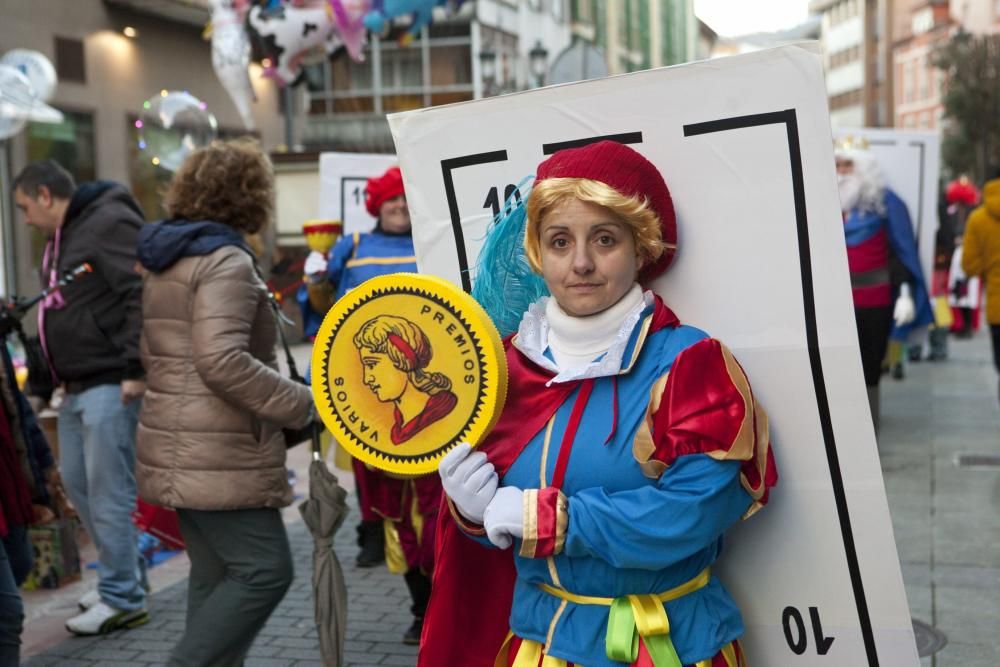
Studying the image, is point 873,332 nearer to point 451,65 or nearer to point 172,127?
point 172,127

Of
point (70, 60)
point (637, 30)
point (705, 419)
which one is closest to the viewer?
point (705, 419)

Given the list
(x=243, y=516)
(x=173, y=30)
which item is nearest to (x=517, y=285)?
(x=243, y=516)

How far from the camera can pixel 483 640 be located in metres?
2.51

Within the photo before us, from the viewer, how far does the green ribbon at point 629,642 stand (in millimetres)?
2188

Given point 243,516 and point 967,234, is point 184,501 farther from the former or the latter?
point 967,234

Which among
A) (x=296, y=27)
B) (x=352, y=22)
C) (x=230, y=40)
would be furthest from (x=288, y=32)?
(x=230, y=40)

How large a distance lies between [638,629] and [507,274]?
2.51ft

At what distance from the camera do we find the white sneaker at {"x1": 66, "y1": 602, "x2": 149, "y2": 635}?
494 centimetres

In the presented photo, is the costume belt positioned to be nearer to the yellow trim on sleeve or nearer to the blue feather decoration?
the blue feather decoration

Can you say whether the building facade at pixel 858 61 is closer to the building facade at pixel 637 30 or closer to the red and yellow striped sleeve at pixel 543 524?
the building facade at pixel 637 30

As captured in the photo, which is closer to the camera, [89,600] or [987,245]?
[89,600]

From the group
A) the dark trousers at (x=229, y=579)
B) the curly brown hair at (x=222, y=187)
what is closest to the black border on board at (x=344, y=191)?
the curly brown hair at (x=222, y=187)

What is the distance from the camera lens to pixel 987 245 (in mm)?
8102

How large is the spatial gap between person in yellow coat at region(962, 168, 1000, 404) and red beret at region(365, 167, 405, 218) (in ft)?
14.1
